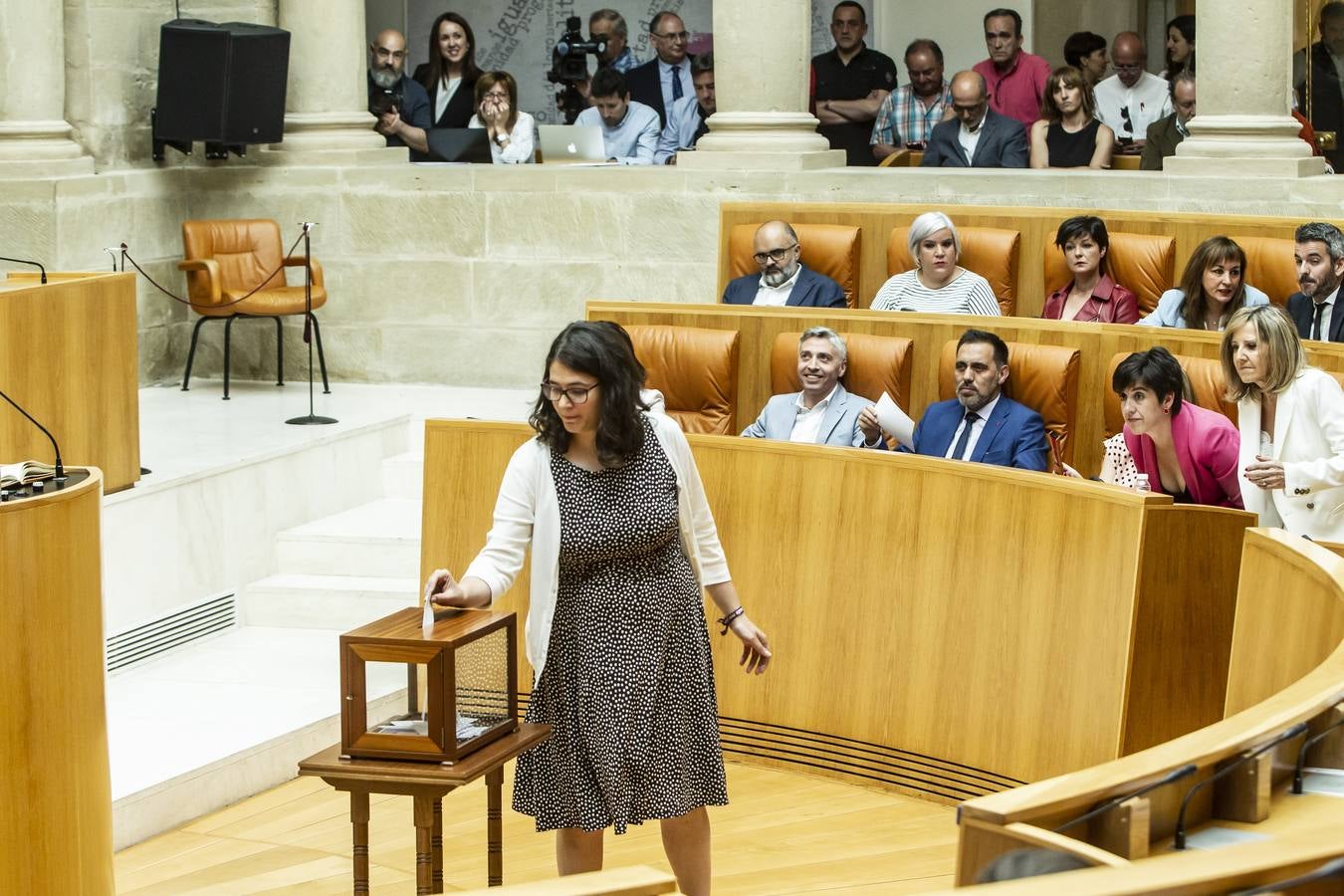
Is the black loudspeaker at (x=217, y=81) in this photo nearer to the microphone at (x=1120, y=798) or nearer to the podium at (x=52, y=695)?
the podium at (x=52, y=695)

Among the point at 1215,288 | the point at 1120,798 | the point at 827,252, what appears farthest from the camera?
the point at 827,252

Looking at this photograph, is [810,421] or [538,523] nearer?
[538,523]

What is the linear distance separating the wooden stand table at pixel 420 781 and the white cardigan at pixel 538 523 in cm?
18

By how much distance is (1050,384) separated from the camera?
5.02m

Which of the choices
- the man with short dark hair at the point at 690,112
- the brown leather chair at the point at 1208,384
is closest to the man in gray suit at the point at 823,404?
the brown leather chair at the point at 1208,384

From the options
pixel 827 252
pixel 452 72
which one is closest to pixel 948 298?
pixel 827 252

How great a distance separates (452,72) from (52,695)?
5.68 meters

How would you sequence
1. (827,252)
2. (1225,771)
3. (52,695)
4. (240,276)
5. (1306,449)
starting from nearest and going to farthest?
(1225,771)
(52,695)
(1306,449)
(827,252)
(240,276)

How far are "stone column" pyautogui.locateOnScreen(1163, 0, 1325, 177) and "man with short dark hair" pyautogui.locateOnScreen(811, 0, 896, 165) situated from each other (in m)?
1.60

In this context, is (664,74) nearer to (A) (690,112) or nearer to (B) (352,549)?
(A) (690,112)

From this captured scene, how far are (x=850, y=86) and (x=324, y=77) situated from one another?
2.25 m

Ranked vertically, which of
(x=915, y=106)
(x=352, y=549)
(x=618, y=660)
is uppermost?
(x=915, y=106)

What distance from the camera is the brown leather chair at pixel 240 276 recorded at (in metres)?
7.67

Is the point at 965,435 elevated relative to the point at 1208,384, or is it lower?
lower
